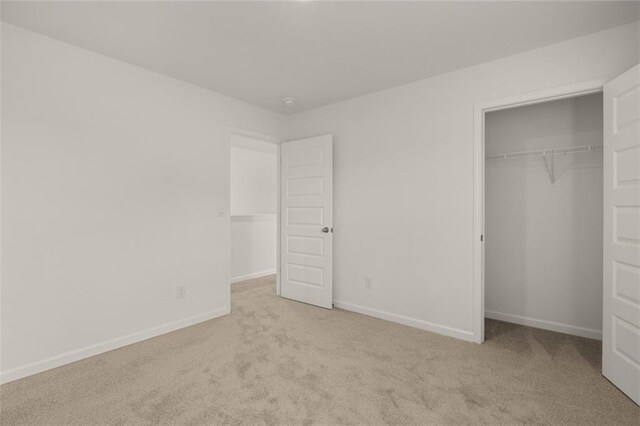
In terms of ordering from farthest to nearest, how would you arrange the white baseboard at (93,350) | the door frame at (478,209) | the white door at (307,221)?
the white door at (307,221), the door frame at (478,209), the white baseboard at (93,350)

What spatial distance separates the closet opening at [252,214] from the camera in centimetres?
520

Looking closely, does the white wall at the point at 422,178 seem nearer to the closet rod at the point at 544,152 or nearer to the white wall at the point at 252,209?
the closet rod at the point at 544,152

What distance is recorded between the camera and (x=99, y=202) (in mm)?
2627

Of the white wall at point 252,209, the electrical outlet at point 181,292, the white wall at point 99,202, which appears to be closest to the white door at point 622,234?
the white wall at point 99,202

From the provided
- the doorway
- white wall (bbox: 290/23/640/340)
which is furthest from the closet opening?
the doorway

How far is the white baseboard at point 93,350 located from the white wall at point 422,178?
5.62 feet

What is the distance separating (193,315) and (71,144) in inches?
74.3

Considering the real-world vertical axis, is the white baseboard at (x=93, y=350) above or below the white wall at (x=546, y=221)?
below

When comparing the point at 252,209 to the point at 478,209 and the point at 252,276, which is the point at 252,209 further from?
the point at 478,209

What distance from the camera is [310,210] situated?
395cm

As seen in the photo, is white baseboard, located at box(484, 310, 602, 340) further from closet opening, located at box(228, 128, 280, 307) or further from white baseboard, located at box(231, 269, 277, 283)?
white baseboard, located at box(231, 269, 277, 283)

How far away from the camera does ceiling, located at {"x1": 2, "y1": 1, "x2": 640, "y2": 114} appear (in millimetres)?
2051

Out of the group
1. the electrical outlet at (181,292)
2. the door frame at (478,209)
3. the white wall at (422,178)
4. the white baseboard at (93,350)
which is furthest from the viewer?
the electrical outlet at (181,292)

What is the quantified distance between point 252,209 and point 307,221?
2151 millimetres
